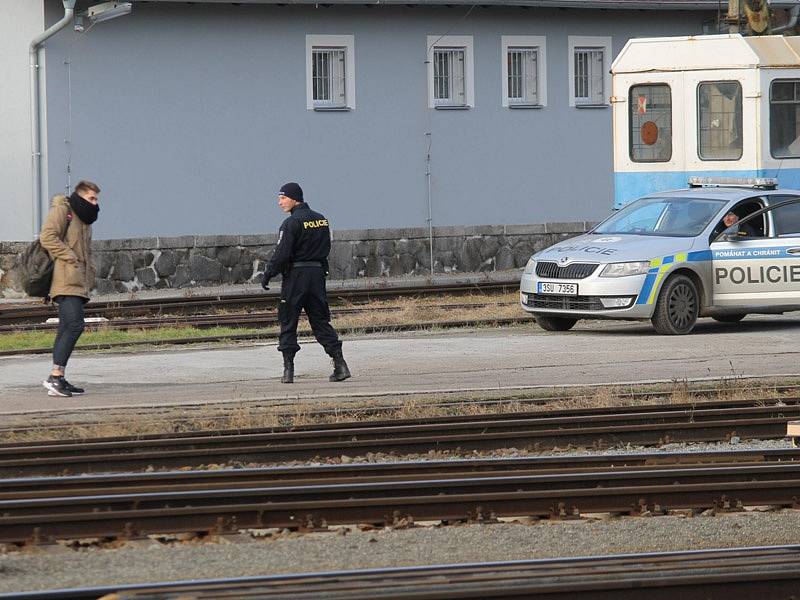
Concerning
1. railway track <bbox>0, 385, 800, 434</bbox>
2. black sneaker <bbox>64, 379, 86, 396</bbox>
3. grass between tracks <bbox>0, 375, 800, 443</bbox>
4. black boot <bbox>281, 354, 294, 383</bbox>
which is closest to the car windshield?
grass between tracks <bbox>0, 375, 800, 443</bbox>

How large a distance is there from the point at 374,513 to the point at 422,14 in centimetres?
2166

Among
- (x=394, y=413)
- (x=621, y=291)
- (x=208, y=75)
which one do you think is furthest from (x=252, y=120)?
(x=394, y=413)

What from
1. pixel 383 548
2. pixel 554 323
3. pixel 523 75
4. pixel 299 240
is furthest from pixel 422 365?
pixel 523 75

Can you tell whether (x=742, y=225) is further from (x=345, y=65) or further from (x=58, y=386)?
(x=345, y=65)

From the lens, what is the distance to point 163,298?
A: 2381 centimetres

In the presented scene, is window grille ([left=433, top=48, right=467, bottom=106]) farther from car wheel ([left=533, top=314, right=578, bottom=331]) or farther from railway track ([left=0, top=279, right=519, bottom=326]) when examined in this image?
car wheel ([left=533, top=314, right=578, bottom=331])

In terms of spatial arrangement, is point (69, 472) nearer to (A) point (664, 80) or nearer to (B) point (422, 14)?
(A) point (664, 80)

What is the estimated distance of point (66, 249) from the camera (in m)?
13.5

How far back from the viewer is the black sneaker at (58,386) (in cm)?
1384

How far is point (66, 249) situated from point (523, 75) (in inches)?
721

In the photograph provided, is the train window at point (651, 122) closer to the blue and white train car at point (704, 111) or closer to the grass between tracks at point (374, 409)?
the blue and white train car at point (704, 111)

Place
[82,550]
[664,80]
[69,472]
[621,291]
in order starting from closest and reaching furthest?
[82,550]
[69,472]
[621,291]
[664,80]

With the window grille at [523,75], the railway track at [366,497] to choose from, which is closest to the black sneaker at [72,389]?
the railway track at [366,497]

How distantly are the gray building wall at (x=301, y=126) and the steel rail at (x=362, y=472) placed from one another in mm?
17210
